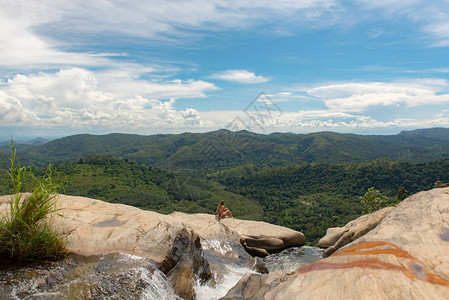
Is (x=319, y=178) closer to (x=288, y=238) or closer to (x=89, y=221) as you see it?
(x=288, y=238)

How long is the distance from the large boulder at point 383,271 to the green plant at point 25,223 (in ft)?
21.1

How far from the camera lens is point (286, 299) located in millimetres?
6449

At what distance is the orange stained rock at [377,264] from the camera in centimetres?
619

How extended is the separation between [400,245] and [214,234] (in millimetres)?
12384

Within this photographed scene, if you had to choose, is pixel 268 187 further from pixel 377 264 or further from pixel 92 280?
pixel 92 280

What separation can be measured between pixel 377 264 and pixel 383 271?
41 centimetres

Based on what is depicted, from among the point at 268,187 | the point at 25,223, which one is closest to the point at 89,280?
the point at 25,223

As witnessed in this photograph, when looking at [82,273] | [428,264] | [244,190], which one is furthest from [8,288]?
[244,190]

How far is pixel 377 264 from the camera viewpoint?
22.8ft

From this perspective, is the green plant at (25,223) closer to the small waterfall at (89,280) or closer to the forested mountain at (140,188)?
the small waterfall at (89,280)

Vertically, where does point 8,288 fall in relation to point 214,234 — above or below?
above

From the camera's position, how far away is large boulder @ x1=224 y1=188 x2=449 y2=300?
5914mm

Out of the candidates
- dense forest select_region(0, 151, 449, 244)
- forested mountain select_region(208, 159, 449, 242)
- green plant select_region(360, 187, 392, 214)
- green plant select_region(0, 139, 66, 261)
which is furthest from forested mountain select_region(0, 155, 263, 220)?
green plant select_region(0, 139, 66, 261)

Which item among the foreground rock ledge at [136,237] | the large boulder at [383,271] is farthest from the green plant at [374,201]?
the large boulder at [383,271]
